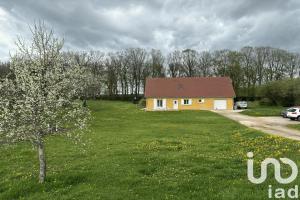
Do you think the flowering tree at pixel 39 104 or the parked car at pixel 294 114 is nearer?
the flowering tree at pixel 39 104

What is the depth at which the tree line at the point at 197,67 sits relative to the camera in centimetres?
7862

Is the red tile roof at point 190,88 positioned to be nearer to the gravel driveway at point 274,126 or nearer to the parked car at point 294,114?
the parked car at point 294,114

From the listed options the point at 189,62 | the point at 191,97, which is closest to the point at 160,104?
the point at 191,97

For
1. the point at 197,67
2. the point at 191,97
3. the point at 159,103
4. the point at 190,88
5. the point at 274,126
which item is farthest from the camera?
the point at 197,67

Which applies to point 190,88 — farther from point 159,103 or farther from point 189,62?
point 189,62

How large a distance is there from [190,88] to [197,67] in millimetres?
27017

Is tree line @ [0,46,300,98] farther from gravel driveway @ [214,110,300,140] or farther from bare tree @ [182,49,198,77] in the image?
gravel driveway @ [214,110,300,140]

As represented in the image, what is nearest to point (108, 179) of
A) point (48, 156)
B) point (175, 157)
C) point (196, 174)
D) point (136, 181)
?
point (136, 181)

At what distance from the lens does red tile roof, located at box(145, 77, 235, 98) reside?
58.0 m

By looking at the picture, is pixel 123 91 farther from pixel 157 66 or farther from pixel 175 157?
pixel 175 157

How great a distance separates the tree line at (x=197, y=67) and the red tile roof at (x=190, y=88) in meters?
17.3

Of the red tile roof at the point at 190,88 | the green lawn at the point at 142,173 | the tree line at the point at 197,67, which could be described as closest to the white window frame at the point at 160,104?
the red tile roof at the point at 190,88

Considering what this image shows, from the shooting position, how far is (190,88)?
59.5m

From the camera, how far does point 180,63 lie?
87812mm
